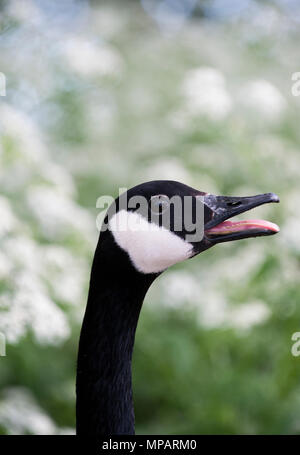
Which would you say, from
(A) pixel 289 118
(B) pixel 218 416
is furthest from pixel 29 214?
(A) pixel 289 118

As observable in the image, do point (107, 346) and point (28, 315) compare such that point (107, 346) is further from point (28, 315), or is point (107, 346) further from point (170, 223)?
point (28, 315)

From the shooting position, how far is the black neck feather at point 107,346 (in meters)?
1.64

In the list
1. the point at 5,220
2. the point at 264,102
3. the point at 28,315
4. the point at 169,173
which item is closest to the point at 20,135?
the point at 5,220

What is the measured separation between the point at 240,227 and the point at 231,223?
0.04m

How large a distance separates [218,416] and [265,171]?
4.74ft

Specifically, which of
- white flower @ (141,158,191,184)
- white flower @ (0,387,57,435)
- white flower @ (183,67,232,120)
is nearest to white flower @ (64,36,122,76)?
white flower @ (183,67,232,120)

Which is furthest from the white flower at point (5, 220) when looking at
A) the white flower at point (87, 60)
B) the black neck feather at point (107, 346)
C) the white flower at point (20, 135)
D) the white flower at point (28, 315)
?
the white flower at point (87, 60)

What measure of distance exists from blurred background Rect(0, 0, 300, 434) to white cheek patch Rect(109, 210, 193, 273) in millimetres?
675

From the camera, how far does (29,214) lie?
9.72ft

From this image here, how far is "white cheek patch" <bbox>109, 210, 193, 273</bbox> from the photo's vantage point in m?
1.59

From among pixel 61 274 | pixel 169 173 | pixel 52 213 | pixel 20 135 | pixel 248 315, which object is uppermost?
pixel 169 173

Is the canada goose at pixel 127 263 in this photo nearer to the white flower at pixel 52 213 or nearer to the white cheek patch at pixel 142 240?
the white cheek patch at pixel 142 240

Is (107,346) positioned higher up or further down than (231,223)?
further down

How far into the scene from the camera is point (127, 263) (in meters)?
1.61
